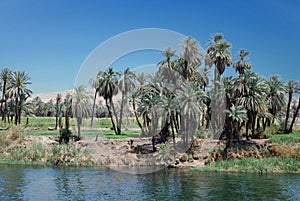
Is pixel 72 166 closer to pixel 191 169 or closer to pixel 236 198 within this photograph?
pixel 191 169

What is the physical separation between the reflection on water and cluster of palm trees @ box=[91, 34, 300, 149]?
40.7 ft

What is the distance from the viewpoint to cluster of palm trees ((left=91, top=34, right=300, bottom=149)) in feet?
195

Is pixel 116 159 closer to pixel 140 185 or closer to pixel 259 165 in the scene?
pixel 140 185

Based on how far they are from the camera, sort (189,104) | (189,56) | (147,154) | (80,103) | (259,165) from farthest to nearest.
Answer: (80,103) < (189,56) < (147,154) < (189,104) < (259,165)

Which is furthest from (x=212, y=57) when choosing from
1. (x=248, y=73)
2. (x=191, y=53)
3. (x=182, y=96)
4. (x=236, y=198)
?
(x=236, y=198)

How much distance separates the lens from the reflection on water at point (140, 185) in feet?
115

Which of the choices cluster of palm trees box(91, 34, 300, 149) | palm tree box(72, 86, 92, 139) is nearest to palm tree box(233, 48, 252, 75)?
cluster of palm trees box(91, 34, 300, 149)

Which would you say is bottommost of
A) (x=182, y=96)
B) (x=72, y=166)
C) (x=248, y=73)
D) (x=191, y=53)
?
(x=72, y=166)

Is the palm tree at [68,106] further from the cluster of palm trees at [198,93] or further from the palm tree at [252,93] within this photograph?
the palm tree at [252,93]

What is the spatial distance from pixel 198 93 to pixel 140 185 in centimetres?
2539

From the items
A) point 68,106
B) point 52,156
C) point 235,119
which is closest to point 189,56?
point 235,119

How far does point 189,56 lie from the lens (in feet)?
226

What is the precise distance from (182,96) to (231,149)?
1165 centimetres

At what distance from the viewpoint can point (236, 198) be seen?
34.5 meters
